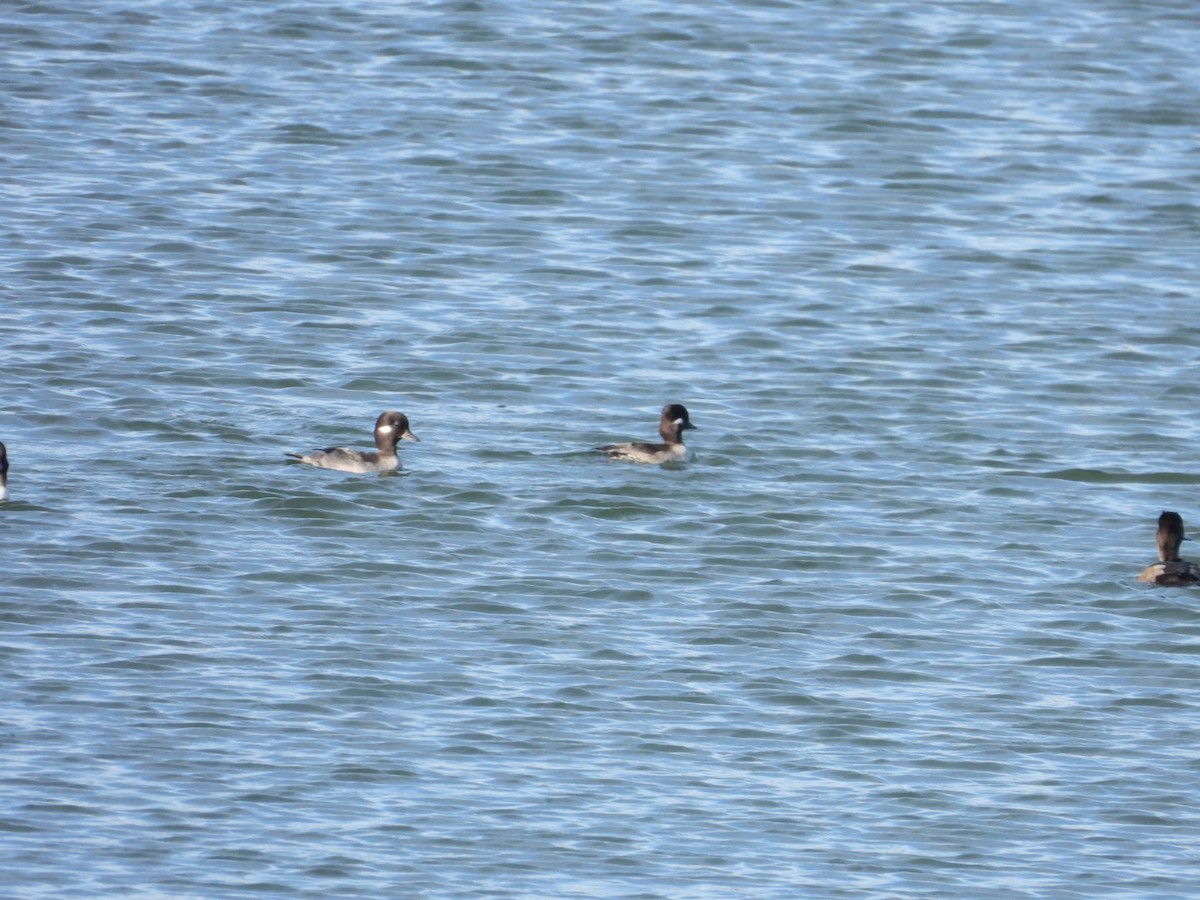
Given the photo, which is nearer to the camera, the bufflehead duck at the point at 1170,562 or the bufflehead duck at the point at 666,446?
the bufflehead duck at the point at 1170,562

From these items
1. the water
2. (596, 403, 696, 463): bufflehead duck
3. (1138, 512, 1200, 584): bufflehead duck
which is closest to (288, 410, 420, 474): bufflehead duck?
the water

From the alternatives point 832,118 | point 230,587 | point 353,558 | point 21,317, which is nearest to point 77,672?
Result: point 230,587

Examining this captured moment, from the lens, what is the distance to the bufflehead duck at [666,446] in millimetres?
15977

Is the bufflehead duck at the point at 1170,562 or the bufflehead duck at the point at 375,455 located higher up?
the bufflehead duck at the point at 375,455

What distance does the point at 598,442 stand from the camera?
54.7ft

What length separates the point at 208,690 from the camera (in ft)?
38.1

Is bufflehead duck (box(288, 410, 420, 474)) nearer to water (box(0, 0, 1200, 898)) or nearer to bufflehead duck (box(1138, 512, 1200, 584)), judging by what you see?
water (box(0, 0, 1200, 898))

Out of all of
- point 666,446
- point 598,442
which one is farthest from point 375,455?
point 666,446

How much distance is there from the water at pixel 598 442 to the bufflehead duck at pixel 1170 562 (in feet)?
0.44

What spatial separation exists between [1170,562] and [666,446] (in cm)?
378

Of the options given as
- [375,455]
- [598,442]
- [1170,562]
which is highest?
[375,455]

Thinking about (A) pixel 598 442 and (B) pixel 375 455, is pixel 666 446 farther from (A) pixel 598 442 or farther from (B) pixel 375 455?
(B) pixel 375 455

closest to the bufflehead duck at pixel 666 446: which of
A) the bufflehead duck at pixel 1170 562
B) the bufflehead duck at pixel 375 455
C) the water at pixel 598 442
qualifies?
the water at pixel 598 442

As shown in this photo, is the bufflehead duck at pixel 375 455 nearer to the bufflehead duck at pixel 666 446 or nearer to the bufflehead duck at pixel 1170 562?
the bufflehead duck at pixel 666 446
